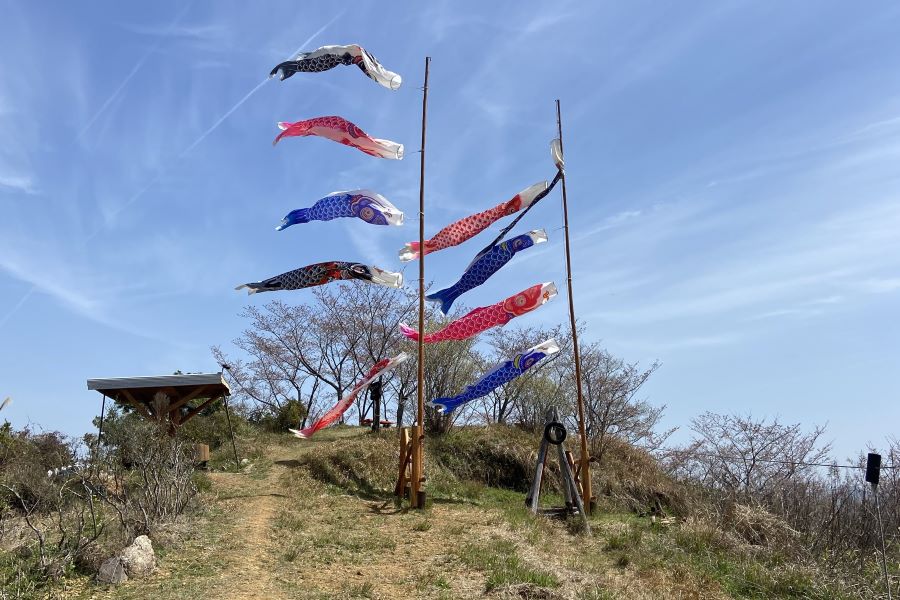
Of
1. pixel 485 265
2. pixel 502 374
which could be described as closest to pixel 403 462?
pixel 502 374

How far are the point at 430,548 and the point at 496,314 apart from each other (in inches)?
237

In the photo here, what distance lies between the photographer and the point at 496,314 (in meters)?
14.2

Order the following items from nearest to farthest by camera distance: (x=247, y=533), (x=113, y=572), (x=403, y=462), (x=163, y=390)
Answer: (x=113, y=572)
(x=247, y=533)
(x=403, y=462)
(x=163, y=390)

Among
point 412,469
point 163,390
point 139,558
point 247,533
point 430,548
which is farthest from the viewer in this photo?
point 163,390

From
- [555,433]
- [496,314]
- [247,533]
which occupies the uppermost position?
[496,314]

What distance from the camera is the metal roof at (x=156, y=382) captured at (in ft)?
49.9

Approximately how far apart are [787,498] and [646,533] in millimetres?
2547

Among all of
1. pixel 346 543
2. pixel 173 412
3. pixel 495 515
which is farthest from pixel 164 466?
pixel 173 412

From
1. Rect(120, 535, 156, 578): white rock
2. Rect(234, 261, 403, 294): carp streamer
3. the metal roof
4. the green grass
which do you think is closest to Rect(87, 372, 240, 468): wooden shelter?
the metal roof

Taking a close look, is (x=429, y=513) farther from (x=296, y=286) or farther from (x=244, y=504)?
(x=296, y=286)

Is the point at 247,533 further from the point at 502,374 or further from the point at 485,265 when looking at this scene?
the point at 485,265

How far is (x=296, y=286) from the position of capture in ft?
45.8

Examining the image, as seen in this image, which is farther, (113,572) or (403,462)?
(403,462)

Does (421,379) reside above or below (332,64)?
below
